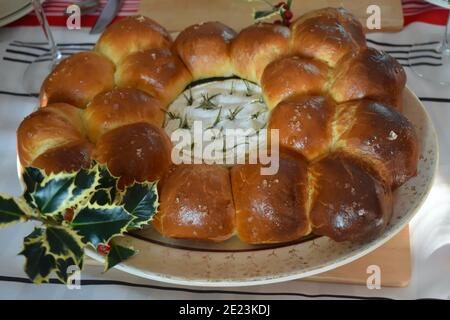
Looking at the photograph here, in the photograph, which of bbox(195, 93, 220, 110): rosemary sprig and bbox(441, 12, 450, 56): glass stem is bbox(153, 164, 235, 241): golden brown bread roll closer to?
bbox(195, 93, 220, 110): rosemary sprig

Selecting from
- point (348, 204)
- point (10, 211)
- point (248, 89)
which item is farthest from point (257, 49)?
point (10, 211)

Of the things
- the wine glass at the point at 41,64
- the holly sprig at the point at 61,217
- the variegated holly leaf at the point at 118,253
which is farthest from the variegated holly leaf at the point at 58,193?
the wine glass at the point at 41,64

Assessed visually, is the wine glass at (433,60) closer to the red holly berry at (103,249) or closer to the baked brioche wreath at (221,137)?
the baked brioche wreath at (221,137)

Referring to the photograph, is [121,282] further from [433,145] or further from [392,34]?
[392,34]

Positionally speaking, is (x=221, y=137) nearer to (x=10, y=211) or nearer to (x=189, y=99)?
(x=189, y=99)

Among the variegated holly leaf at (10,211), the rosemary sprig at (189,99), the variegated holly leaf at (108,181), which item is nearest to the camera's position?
the variegated holly leaf at (10,211)
